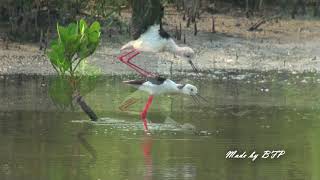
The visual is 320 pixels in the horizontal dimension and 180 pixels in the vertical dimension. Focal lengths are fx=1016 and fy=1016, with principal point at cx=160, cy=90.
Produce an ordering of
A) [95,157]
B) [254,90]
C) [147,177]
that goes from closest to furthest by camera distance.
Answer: [147,177]
[95,157]
[254,90]

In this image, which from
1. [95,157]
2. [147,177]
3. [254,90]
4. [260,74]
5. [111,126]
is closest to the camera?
[147,177]

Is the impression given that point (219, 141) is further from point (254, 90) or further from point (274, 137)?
point (254, 90)

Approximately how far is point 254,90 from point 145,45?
6.93 ft

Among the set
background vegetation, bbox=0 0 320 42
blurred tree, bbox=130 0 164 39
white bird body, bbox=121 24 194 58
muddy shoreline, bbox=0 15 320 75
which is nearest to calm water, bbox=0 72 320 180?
white bird body, bbox=121 24 194 58

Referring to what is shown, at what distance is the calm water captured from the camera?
8.77 metres

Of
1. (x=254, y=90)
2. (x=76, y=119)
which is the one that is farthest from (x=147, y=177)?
(x=254, y=90)

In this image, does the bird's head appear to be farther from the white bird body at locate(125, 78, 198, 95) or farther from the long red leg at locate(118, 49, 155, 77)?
the long red leg at locate(118, 49, 155, 77)

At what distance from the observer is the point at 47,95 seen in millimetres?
13867

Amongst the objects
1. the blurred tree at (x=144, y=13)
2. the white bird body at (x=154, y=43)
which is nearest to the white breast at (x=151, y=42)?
the white bird body at (x=154, y=43)

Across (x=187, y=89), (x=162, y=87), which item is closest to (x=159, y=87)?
(x=162, y=87)

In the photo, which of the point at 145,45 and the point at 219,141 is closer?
the point at 219,141

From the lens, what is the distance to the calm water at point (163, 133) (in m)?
8.77

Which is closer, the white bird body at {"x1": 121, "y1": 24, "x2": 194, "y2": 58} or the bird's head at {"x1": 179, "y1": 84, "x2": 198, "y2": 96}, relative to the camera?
the bird's head at {"x1": 179, "y1": 84, "x2": 198, "y2": 96}

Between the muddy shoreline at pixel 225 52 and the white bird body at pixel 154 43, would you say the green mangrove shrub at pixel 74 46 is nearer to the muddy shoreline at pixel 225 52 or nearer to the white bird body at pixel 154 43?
the white bird body at pixel 154 43
